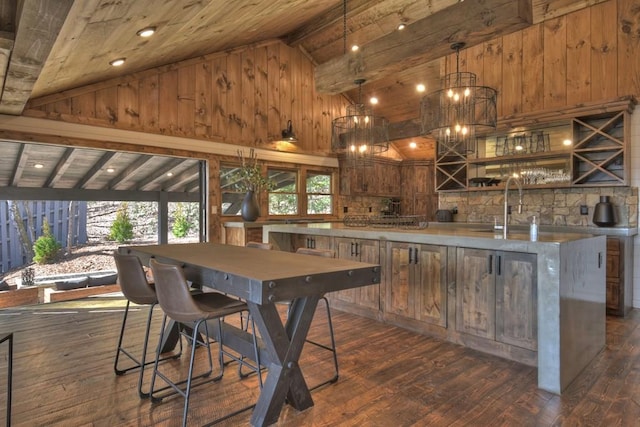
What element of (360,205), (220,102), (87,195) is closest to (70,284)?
(87,195)

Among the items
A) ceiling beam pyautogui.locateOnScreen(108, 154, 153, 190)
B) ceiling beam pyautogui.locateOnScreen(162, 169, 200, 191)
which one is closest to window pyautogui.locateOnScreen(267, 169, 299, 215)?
ceiling beam pyautogui.locateOnScreen(162, 169, 200, 191)

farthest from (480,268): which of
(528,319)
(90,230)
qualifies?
(90,230)

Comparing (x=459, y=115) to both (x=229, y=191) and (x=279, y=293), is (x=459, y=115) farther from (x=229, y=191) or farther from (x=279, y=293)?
(x=229, y=191)

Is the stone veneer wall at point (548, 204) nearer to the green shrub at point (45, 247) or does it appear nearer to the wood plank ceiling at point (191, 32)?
the wood plank ceiling at point (191, 32)

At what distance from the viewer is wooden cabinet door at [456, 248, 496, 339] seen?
303cm

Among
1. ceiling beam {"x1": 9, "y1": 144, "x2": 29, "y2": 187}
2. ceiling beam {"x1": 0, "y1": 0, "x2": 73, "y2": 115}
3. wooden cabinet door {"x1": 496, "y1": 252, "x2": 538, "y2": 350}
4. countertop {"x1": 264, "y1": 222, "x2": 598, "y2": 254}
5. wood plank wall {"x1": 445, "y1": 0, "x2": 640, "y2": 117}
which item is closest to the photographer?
ceiling beam {"x1": 0, "y1": 0, "x2": 73, "y2": 115}

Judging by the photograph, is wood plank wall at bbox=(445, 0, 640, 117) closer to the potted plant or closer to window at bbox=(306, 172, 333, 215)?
window at bbox=(306, 172, 333, 215)

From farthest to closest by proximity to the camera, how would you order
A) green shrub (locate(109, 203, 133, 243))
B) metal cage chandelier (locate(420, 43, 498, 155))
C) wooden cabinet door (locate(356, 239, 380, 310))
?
green shrub (locate(109, 203, 133, 243)) < wooden cabinet door (locate(356, 239, 380, 310)) < metal cage chandelier (locate(420, 43, 498, 155))

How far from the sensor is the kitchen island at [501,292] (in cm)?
249

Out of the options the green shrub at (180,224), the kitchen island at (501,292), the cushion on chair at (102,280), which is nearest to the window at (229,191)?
the green shrub at (180,224)

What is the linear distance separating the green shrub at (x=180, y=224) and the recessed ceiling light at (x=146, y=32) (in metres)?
4.59

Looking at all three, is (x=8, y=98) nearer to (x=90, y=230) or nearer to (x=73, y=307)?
(x=73, y=307)

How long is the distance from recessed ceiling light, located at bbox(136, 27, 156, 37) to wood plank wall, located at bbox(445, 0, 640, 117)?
4.77 metres

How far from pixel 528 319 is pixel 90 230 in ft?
23.2
